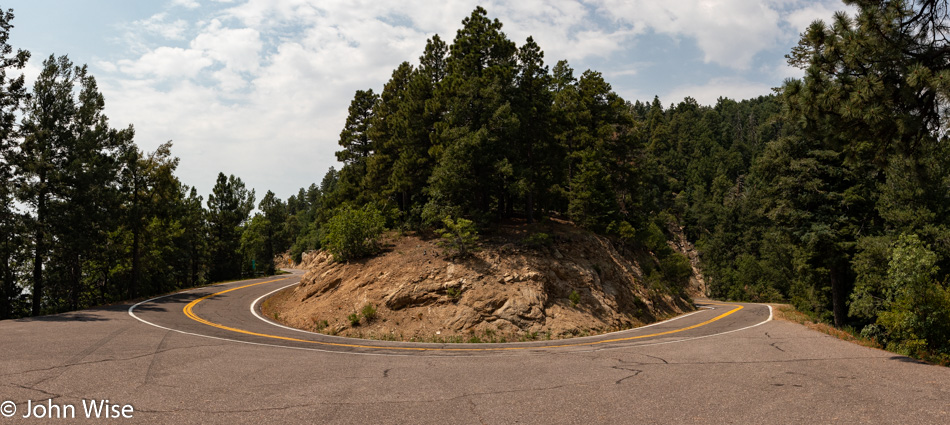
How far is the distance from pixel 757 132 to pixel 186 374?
568 feet

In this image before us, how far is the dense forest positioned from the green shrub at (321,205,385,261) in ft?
0.58

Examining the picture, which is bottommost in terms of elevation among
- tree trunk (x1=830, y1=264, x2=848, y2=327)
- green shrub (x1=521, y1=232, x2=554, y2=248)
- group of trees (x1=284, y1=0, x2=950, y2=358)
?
tree trunk (x1=830, y1=264, x2=848, y2=327)

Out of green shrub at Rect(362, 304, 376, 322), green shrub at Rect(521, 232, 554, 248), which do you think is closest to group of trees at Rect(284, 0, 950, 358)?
green shrub at Rect(521, 232, 554, 248)

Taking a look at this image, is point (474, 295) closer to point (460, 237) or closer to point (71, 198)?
point (460, 237)

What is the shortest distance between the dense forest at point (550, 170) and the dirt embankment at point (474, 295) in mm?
2153

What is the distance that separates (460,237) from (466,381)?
14212 mm

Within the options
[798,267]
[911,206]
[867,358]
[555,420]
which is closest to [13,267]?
[555,420]

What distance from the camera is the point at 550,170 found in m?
28.3

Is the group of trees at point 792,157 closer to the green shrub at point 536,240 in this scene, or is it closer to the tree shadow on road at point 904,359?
the tree shadow on road at point 904,359

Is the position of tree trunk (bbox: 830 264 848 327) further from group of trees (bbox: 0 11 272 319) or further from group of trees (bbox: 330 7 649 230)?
group of trees (bbox: 0 11 272 319)

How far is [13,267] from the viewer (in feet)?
109

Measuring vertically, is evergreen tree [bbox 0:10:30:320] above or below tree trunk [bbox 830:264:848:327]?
above

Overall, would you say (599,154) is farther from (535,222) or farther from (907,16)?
(907,16)

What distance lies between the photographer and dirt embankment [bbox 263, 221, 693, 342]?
1955 centimetres
